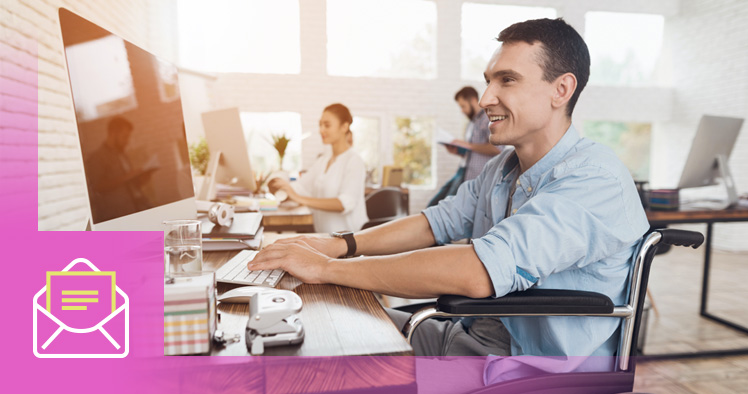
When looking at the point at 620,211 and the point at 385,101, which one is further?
the point at 385,101

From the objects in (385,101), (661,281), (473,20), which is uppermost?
(473,20)

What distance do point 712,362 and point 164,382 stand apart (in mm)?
2836

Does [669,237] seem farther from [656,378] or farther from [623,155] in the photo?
[623,155]

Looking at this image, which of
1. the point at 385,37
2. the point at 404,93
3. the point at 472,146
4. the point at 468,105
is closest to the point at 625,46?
the point at 404,93

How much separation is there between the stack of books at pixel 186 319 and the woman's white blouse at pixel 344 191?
2.11 meters

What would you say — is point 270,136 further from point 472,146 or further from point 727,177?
point 727,177

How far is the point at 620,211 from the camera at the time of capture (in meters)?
0.98

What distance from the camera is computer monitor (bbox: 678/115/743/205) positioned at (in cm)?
273

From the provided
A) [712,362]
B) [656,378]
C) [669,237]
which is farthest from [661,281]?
[669,237]

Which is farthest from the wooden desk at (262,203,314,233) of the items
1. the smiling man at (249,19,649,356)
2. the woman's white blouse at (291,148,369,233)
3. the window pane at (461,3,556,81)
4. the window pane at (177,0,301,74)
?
the window pane at (461,3,556,81)

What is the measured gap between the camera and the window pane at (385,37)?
21.1ft

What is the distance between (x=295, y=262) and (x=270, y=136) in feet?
17.8

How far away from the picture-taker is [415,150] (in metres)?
6.70

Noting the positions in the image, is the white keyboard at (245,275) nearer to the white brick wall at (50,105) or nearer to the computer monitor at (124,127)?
the computer monitor at (124,127)
